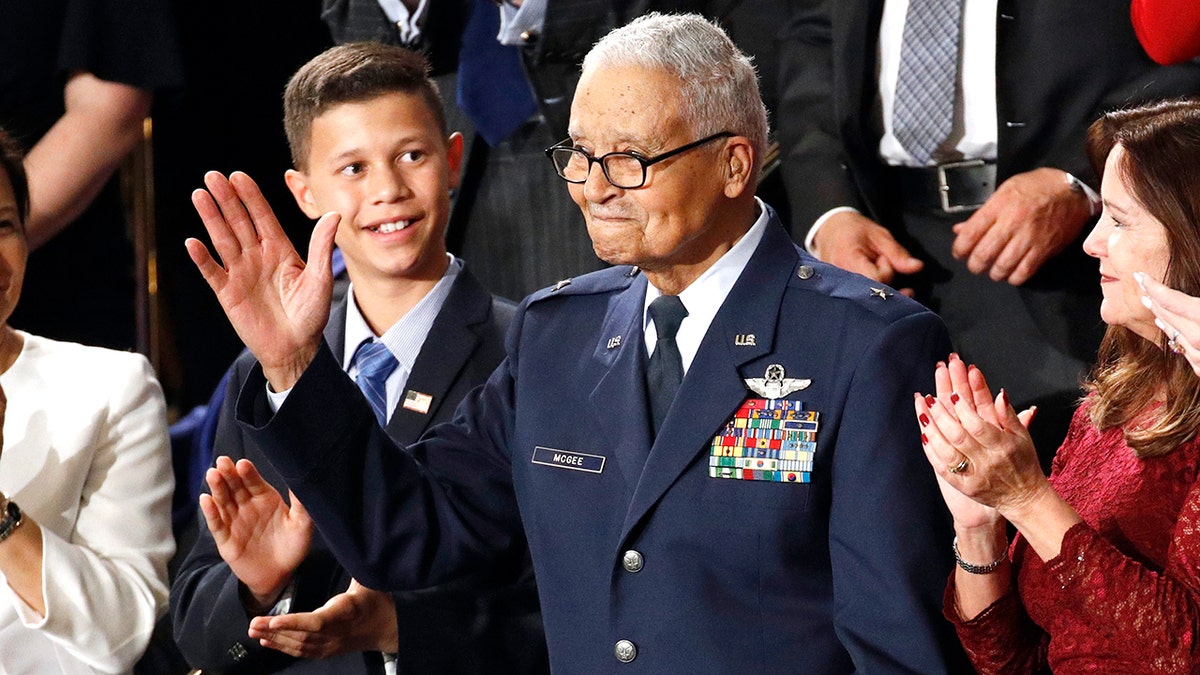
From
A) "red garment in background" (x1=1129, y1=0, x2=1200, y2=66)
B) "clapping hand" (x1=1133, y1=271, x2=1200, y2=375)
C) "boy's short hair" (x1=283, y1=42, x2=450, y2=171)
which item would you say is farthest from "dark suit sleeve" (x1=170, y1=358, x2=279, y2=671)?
"red garment in background" (x1=1129, y1=0, x2=1200, y2=66)

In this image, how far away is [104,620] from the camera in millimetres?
2703

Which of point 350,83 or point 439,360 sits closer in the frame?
point 439,360

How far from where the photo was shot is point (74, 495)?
9.21 feet

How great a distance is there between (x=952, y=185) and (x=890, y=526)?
1.14 meters

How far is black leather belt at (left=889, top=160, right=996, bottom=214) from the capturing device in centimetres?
305

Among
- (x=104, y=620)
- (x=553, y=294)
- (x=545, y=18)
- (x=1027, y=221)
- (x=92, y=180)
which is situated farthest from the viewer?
(x=92, y=180)

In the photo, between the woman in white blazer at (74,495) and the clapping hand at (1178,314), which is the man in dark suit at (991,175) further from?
the woman in white blazer at (74,495)

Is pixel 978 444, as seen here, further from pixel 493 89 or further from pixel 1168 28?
pixel 493 89

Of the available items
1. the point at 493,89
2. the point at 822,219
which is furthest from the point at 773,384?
the point at 493,89

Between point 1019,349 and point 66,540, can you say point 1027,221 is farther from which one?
point 66,540

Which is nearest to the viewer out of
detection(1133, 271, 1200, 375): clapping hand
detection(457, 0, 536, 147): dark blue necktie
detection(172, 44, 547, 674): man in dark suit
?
detection(1133, 271, 1200, 375): clapping hand

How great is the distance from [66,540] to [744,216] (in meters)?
1.31

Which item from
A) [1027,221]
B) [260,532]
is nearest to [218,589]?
[260,532]

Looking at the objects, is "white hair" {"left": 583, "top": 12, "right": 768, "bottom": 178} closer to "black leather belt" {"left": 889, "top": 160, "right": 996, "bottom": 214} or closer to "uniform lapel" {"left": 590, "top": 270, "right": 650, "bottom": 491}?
"uniform lapel" {"left": 590, "top": 270, "right": 650, "bottom": 491}
